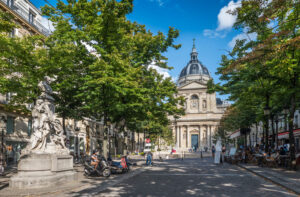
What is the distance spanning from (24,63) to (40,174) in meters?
8.13

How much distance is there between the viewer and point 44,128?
11.3 metres

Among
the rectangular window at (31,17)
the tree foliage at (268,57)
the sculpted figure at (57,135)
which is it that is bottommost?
the sculpted figure at (57,135)

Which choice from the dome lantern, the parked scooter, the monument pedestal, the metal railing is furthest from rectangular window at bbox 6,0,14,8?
the dome lantern

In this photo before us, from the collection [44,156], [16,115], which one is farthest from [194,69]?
[44,156]

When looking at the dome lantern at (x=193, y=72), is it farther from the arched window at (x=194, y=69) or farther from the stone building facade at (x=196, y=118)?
the stone building facade at (x=196, y=118)

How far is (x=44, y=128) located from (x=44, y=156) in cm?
113

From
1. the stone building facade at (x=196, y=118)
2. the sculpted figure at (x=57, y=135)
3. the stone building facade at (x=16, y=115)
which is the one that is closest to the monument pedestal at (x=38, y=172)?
the sculpted figure at (x=57, y=135)

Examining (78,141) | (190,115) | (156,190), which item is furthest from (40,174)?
(190,115)

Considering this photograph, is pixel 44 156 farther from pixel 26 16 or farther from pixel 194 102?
pixel 194 102

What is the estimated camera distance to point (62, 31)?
17.0 meters

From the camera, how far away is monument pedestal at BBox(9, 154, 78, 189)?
1030cm

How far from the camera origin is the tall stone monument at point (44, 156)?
10.4 meters

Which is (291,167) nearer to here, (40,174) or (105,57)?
(105,57)

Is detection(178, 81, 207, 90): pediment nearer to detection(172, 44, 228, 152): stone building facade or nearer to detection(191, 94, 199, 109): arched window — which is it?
detection(172, 44, 228, 152): stone building facade
